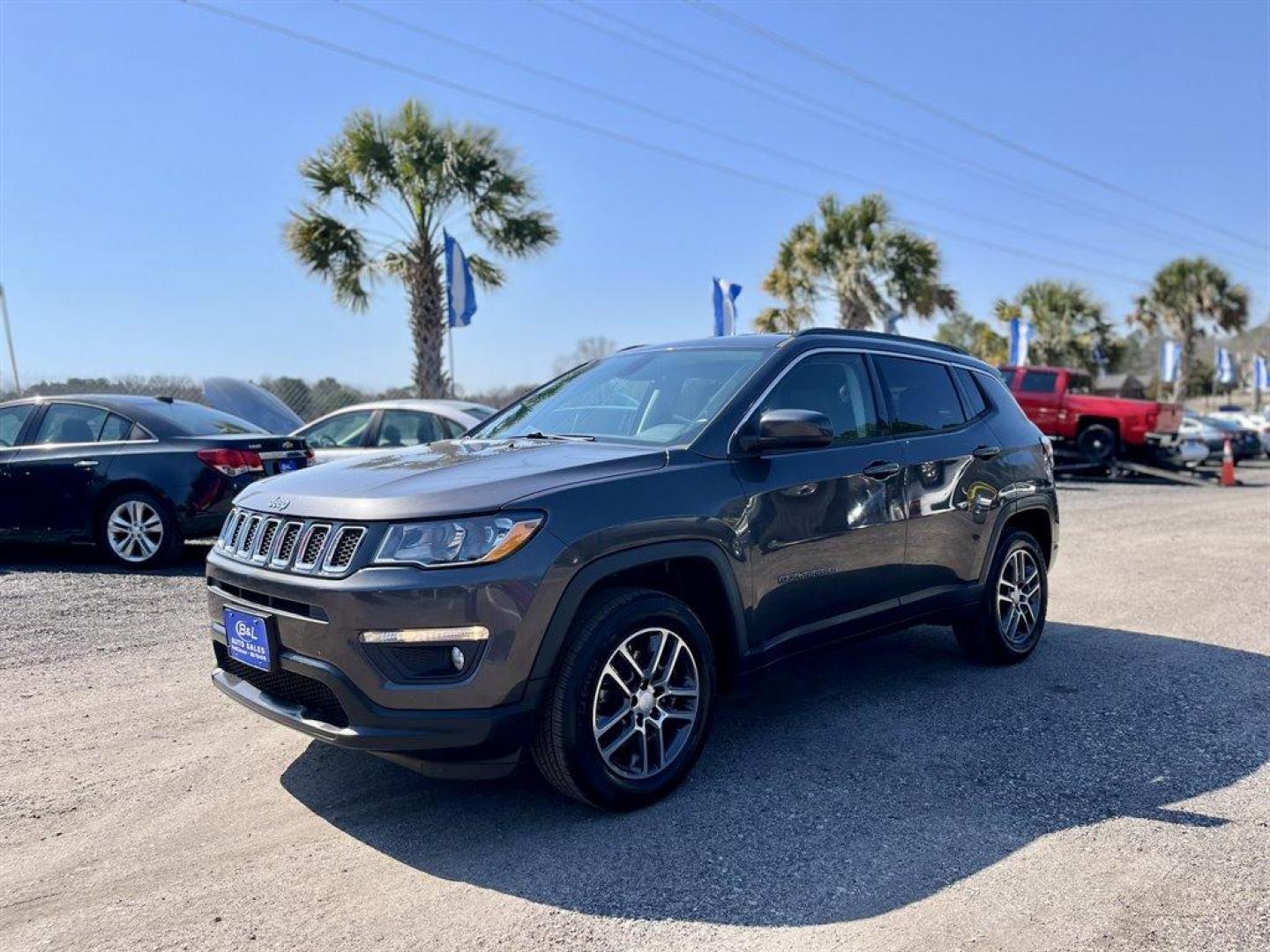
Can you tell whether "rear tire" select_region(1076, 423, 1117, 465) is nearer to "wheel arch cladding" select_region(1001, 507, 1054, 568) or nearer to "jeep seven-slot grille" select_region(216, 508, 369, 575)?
"wheel arch cladding" select_region(1001, 507, 1054, 568)

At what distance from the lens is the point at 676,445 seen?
4.01 m

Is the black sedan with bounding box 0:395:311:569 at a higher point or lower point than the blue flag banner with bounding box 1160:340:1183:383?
lower

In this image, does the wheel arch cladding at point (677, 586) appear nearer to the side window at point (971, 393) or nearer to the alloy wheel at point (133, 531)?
the side window at point (971, 393)

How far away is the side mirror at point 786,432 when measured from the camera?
3.98 meters

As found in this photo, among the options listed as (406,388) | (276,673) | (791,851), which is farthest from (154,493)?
(406,388)

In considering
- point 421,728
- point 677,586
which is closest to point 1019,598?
point 677,586

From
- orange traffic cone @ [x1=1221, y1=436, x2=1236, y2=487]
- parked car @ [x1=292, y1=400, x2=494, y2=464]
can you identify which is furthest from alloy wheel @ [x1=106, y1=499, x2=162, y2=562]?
orange traffic cone @ [x1=1221, y1=436, x2=1236, y2=487]

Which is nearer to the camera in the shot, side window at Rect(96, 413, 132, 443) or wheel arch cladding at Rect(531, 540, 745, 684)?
wheel arch cladding at Rect(531, 540, 745, 684)

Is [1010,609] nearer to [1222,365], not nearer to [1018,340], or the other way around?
[1018,340]

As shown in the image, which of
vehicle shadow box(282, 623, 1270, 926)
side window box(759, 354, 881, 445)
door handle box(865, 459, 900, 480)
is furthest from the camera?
door handle box(865, 459, 900, 480)

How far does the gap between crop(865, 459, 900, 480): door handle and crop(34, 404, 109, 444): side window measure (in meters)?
7.00

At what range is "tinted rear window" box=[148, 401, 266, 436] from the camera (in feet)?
28.8

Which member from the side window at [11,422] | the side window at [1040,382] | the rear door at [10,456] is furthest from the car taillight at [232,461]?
the side window at [1040,382]

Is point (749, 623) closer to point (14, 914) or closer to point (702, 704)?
point (702, 704)
